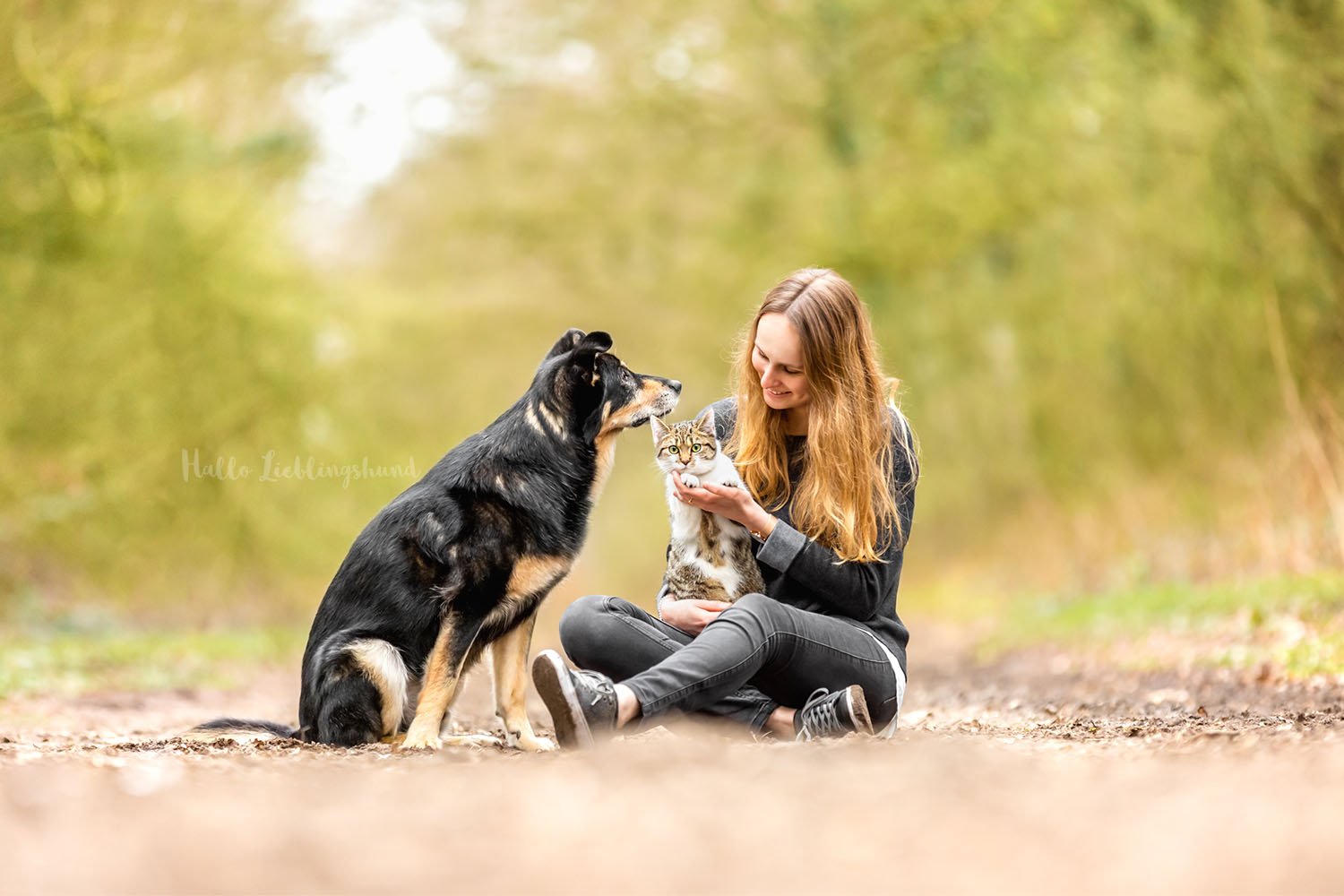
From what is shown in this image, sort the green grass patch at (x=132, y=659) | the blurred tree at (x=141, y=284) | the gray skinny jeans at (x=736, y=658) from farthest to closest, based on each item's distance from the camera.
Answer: the blurred tree at (x=141, y=284) → the green grass patch at (x=132, y=659) → the gray skinny jeans at (x=736, y=658)

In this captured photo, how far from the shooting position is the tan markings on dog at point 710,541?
3965mm

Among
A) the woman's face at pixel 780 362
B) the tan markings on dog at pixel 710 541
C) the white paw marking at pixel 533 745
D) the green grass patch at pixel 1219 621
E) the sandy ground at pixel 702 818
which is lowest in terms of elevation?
the green grass patch at pixel 1219 621

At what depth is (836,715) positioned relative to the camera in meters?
3.41

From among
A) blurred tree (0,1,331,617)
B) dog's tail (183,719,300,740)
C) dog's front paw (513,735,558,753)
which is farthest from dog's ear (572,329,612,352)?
blurred tree (0,1,331,617)

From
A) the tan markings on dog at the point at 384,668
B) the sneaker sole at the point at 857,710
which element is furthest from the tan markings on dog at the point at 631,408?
the sneaker sole at the point at 857,710

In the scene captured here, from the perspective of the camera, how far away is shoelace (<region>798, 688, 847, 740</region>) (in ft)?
11.2

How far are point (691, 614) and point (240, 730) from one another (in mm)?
1694

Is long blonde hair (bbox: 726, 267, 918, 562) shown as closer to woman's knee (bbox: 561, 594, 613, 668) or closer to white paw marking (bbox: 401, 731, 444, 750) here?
woman's knee (bbox: 561, 594, 613, 668)

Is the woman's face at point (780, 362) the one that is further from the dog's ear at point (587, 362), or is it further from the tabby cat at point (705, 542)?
the dog's ear at point (587, 362)

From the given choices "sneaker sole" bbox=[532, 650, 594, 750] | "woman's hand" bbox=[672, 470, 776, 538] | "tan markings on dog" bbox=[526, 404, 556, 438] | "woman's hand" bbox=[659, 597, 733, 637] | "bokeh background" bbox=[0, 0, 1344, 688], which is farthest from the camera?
"bokeh background" bbox=[0, 0, 1344, 688]

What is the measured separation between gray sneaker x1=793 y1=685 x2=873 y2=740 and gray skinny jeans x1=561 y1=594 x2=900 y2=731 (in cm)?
9

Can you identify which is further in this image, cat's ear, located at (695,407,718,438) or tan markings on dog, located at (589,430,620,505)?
tan markings on dog, located at (589,430,620,505)

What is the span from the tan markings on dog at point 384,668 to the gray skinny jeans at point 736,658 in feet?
1.89

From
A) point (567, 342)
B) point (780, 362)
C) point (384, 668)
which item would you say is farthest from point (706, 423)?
point (384, 668)
